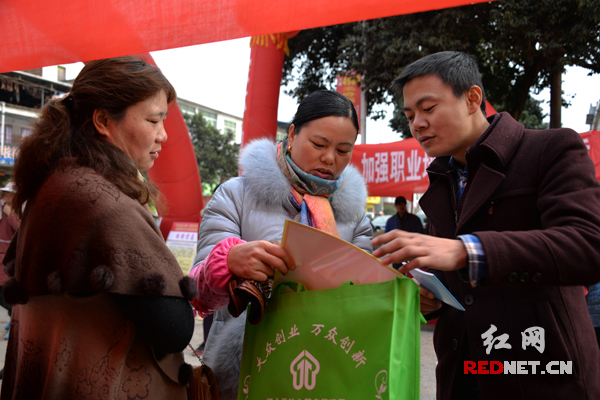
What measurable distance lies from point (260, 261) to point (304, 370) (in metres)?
0.30

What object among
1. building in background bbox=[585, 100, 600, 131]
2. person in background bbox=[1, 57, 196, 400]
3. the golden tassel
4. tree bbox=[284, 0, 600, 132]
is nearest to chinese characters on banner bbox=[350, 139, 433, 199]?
tree bbox=[284, 0, 600, 132]

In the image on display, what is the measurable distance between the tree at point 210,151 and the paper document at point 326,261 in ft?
80.8

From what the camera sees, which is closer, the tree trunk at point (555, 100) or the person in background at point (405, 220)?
the tree trunk at point (555, 100)

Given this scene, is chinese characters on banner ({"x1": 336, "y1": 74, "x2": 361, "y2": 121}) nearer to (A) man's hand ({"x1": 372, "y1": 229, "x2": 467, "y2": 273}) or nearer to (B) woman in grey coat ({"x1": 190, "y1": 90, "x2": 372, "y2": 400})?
(B) woman in grey coat ({"x1": 190, "y1": 90, "x2": 372, "y2": 400})

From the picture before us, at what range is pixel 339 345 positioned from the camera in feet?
3.21

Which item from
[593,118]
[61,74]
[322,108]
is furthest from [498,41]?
[61,74]

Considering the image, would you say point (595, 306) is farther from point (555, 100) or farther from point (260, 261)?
point (555, 100)

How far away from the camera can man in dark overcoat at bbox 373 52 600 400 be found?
3.21ft

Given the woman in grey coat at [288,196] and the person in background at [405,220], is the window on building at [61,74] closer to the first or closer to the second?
the person in background at [405,220]

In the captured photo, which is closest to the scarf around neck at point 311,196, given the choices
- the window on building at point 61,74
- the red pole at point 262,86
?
the red pole at point 262,86

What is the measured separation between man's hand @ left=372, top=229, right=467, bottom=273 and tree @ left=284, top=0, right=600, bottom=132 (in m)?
5.32

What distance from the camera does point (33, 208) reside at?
1047mm

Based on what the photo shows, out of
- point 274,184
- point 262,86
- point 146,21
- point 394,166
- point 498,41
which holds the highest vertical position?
point 498,41

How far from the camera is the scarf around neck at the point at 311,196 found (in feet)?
4.93
